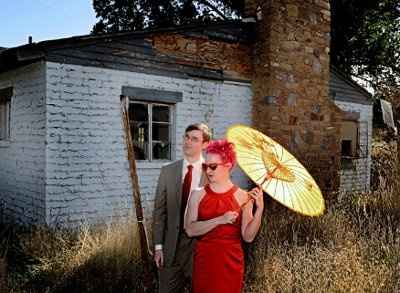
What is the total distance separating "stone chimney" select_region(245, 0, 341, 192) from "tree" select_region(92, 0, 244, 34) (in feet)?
35.5

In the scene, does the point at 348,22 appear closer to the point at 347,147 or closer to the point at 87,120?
the point at 347,147

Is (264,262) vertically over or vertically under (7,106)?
under

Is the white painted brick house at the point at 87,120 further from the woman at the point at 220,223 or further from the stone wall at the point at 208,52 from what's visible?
the woman at the point at 220,223

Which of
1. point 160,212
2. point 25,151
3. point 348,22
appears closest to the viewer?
point 160,212

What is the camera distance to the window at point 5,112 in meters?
8.43

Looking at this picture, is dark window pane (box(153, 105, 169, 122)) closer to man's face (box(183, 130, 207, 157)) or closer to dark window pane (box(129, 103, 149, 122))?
dark window pane (box(129, 103, 149, 122))

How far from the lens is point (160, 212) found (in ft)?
10.8

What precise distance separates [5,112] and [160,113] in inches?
120

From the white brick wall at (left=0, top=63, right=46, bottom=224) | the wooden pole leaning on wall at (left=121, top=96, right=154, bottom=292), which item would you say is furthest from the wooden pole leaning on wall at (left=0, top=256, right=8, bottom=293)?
the white brick wall at (left=0, top=63, right=46, bottom=224)

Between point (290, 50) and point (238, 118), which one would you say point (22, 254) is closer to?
point (238, 118)

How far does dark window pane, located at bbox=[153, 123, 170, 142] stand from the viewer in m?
8.45

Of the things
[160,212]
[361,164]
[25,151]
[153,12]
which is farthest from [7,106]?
[153,12]

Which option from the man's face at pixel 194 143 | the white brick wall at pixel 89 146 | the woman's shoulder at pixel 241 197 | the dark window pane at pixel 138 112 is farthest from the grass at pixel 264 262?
the dark window pane at pixel 138 112

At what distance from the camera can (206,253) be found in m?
2.56
